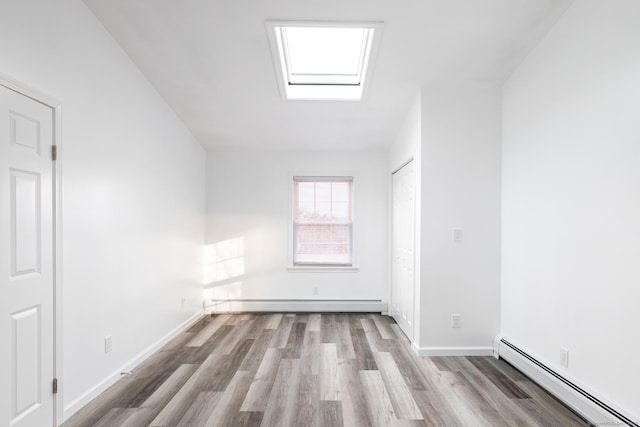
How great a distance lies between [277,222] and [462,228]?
2.65 m

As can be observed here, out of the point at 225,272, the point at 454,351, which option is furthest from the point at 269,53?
the point at 454,351

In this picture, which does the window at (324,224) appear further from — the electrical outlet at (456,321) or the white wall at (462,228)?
the electrical outlet at (456,321)

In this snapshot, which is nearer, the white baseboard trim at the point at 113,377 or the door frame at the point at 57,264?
the door frame at the point at 57,264

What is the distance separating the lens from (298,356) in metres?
3.53

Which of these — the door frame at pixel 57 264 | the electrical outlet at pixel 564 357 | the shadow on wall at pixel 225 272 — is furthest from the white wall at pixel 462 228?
the door frame at pixel 57 264

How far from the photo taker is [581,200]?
8.25 feet

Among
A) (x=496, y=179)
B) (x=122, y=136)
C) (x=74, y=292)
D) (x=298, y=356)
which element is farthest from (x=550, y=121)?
(x=74, y=292)

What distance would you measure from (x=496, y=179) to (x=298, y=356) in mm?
2576

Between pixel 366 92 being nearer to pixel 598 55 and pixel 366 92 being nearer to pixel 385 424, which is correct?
pixel 598 55

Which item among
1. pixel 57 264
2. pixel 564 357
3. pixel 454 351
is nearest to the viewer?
pixel 57 264

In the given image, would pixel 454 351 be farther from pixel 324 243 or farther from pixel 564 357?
pixel 324 243

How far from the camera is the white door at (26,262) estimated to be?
1.97 m

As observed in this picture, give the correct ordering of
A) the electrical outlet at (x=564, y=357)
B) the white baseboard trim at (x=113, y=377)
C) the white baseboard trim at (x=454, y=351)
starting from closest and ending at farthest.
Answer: the white baseboard trim at (x=113, y=377) < the electrical outlet at (x=564, y=357) < the white baseboard trim at (x=454, y=351)

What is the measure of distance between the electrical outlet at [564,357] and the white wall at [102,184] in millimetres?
3437
